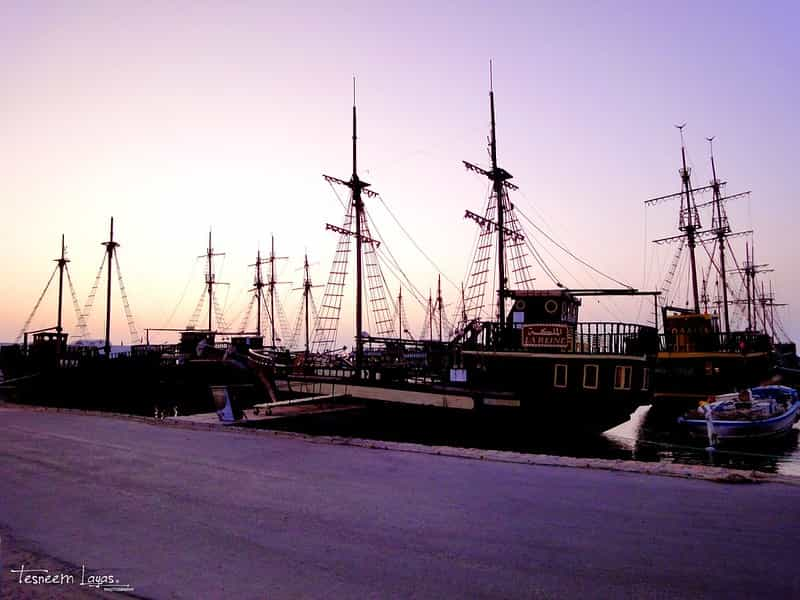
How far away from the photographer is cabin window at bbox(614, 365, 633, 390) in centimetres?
2261

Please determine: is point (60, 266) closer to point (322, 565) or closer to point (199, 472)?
point (199, 472)

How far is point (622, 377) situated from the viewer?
74.4 ft

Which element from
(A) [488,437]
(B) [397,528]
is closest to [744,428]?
(A) [488,437]

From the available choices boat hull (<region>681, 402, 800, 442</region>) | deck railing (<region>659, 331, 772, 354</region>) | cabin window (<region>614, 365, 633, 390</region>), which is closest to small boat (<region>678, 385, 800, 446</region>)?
boat hull (<region>681, 402, 800, 442</region>)

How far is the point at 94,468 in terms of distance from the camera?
9688 mm

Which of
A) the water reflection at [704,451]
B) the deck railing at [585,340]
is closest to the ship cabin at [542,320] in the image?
the deck railing at [585,340]

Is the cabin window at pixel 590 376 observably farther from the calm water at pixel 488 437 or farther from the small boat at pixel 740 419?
the small boat at pixel 740 419

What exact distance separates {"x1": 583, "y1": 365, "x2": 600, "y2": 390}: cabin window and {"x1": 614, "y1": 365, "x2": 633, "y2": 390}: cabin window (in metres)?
0.73

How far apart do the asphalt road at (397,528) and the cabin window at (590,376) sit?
14.0 meters

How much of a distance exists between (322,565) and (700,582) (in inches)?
124

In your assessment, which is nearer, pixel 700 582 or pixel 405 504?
pixel 700 582

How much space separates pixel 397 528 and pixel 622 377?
1845cm

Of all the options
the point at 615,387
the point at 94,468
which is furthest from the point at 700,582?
the point at 615,387

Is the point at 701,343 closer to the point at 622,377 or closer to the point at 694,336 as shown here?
the point at 694,336
